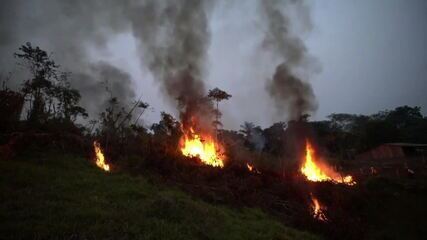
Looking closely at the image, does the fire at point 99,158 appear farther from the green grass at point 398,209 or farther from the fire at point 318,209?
the green grass at point 398,209

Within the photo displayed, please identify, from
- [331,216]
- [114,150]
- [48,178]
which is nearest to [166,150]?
[114,150]

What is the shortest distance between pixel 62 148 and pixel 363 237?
20177mm

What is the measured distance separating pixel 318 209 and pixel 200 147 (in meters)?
13.2

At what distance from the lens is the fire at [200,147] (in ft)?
92.3

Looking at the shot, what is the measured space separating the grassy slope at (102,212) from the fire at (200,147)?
10.4m

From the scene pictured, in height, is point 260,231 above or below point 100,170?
below

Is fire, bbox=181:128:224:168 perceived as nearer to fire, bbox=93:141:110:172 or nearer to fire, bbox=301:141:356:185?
fire, bbox=93:141:110:172

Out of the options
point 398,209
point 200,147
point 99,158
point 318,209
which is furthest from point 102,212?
point 200,147

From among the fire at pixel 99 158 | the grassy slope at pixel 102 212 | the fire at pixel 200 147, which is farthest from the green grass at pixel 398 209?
the fire at pixel 99 158

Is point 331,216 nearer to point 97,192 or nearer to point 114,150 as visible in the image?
A: point 97,192

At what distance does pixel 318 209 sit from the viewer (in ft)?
63.2

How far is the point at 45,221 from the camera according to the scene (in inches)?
373

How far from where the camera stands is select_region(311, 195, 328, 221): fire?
1730cm

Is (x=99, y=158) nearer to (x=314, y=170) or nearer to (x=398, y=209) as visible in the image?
(x=314, y=170)
